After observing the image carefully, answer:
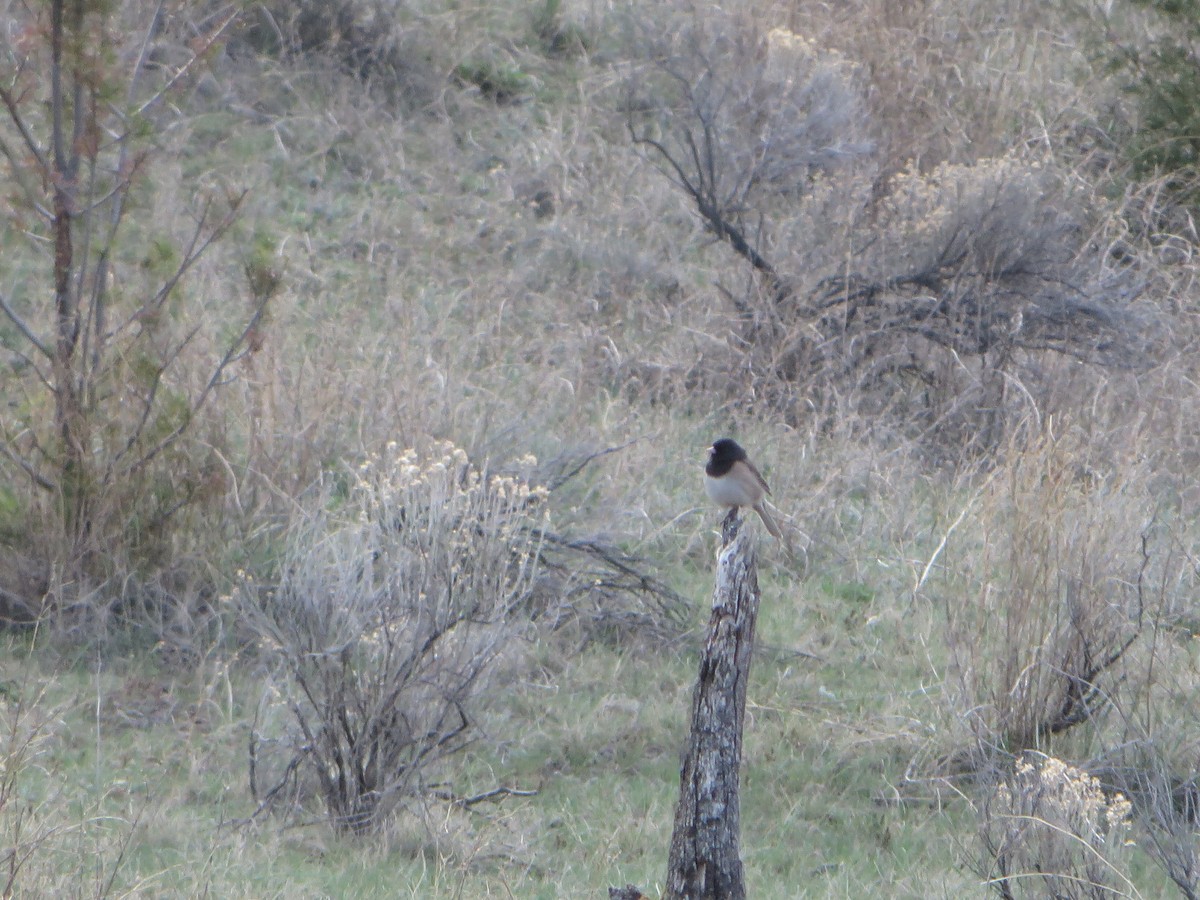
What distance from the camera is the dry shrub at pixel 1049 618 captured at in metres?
5.83

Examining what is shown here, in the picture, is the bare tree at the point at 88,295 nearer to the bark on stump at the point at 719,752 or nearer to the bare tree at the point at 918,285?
the bark on stump at the point at 719,752

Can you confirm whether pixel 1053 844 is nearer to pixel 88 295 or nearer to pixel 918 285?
pixel 88 295

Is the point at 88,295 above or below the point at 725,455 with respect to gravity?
above

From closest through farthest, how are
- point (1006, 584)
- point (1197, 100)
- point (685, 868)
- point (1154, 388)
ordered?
point (685, 868), point (1006, 584), point (1154, 388), point (1197, 100)

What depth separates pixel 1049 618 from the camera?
235 inches

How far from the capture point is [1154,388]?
33.4ft

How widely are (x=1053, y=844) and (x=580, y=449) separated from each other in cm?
447

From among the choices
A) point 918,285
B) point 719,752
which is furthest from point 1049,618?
point 918,285

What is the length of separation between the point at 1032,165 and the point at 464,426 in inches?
208

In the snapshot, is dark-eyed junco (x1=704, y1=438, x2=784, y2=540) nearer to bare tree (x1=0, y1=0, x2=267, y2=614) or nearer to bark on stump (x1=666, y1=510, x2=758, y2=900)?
bark on stump (x1=666, y1=510, x2=758, y2=900)

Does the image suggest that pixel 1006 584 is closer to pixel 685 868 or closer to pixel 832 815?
pixel 832 815

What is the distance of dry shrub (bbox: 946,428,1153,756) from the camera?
5828mm

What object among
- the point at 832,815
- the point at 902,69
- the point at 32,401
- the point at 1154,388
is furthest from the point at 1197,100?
the point at 32,401

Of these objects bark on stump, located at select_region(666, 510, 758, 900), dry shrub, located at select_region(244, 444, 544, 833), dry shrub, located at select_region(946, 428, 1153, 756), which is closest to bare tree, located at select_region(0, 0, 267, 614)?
dry shrub, located at select_region(244, 444, 544, 833)
